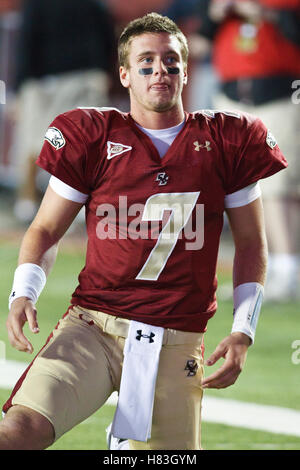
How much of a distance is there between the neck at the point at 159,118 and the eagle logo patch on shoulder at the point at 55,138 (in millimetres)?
289

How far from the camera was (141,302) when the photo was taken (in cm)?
354

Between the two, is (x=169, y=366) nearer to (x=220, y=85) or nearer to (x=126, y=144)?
(x=126, y=144)

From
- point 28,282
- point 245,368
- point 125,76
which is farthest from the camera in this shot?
point 245,368

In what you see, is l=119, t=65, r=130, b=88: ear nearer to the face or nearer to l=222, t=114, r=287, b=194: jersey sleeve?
the face

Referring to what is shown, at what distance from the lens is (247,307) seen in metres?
3.57

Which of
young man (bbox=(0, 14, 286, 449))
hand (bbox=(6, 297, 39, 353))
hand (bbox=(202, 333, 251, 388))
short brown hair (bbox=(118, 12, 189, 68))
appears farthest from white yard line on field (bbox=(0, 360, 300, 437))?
short brown hair (bbox=(118, 12, 189, 68))

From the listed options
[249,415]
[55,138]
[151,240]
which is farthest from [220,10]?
[151,240]

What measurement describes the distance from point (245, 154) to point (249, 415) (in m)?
1.46

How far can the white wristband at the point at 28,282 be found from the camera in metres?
3.42

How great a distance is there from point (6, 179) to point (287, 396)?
6952mm

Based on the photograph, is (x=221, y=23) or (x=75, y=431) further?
(x=221, y=23)

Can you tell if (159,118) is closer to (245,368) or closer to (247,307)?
(247,307)

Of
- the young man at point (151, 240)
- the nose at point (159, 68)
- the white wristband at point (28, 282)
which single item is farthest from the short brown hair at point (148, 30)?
the white wristband at point (28, 282)
